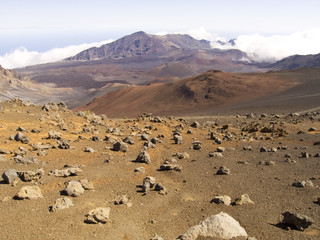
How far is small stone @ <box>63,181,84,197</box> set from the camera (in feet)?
22.9

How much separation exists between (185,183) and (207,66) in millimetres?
154692

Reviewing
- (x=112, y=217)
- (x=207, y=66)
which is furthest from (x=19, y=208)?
(x=207, y=66)

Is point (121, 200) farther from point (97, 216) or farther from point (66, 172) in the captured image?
point (66, 172)

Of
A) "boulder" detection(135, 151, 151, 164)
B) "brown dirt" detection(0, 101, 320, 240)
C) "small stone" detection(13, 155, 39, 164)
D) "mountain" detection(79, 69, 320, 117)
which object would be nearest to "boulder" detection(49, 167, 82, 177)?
"brown dirt" detection(0, 101, 320, 240)

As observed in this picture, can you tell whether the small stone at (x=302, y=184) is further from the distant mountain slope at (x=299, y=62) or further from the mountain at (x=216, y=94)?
the distant mountain slope at (x=299, y=62)

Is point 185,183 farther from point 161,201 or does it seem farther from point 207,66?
point 207,66

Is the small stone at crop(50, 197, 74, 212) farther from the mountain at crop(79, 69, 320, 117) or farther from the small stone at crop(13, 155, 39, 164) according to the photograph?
the mountain at crop(79, 69, 320, 117)

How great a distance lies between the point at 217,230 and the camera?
5496 millimetres

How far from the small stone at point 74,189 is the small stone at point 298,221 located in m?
4.29

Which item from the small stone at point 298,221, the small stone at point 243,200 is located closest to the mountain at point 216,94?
the small stone at point 243,200

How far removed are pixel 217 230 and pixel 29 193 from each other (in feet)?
12.8

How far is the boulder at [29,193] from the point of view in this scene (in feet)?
21.5

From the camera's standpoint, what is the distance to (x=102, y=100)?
199 feet

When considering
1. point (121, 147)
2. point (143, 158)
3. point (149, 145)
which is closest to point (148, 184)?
point (143, 158)
